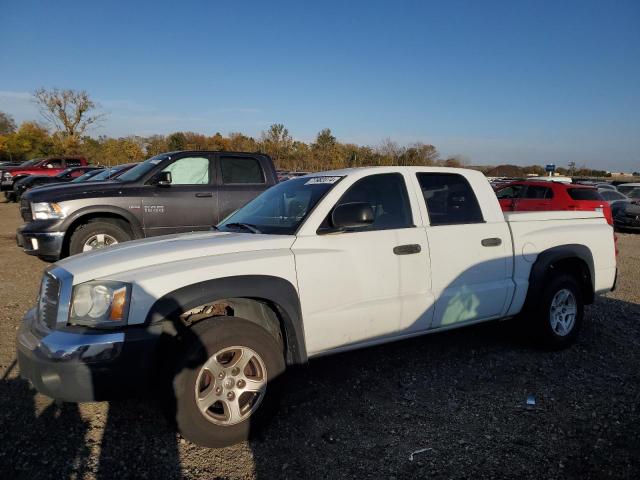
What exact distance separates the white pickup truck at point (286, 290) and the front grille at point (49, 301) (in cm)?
1

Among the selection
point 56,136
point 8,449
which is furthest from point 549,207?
point 56,136

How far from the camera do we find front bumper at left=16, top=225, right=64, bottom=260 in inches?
253

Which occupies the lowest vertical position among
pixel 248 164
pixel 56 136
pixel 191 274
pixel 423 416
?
pixel 423 416

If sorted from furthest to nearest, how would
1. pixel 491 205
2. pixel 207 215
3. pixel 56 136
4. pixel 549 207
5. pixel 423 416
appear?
pixel 56 136, pixel 549 207, pixel 207 215, pixel 491 205, pixel 423 416

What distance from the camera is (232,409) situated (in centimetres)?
292

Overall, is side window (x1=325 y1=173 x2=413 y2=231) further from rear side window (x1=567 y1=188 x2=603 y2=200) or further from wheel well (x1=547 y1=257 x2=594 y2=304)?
rear side window (x1=567 y1=188 x2=603 y2=200)

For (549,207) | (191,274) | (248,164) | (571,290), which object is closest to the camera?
A: (191,274)

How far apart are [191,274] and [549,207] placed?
39.6 feet

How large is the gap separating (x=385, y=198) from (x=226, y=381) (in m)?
1.88

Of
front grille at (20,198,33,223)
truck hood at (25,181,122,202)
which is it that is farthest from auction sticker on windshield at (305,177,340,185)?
front grille at (20,198,33,223)

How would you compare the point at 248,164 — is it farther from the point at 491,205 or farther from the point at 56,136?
the point at 56,136

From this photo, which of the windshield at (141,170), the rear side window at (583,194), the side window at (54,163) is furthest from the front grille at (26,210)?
the side window at (54,163)

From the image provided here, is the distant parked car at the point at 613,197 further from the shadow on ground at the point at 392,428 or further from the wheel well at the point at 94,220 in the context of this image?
the wheel well at the point at 94,220

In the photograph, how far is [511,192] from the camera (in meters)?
13.7
